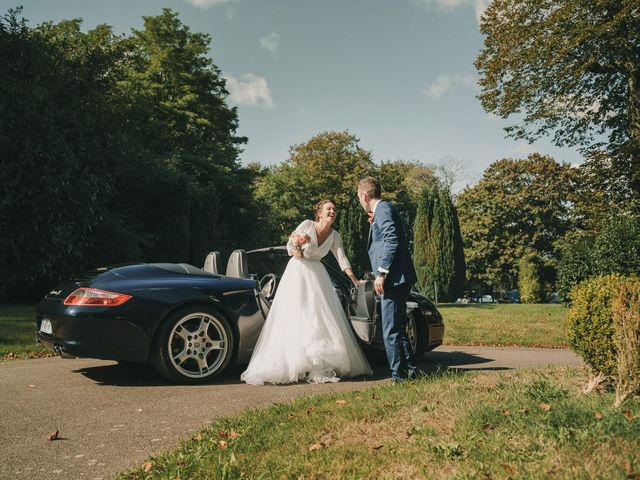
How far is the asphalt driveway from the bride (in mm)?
196

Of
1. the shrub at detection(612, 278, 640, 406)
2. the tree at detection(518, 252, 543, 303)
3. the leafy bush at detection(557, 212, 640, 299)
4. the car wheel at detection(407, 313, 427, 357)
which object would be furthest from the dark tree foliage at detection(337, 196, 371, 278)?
the shrub at detection(612, 278, 640, 406)

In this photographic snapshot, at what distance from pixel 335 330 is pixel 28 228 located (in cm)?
1482

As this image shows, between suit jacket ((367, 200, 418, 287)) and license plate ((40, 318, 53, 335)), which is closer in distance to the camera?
suit jacket ((367, 200, 418, 287))

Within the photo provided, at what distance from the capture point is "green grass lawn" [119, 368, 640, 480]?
291 cm

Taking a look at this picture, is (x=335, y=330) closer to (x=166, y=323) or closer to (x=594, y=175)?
(x=166, y=323)

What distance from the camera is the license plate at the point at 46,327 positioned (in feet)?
19.7

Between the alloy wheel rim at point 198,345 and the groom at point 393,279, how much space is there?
183 cm

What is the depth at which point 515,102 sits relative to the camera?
22.5 meters

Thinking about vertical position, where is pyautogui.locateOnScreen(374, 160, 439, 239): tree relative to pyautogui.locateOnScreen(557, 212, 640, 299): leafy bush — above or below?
above

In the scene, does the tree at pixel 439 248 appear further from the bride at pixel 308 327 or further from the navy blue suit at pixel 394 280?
the navy blue suit at pixel 394 280

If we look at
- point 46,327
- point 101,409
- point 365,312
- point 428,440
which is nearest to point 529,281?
point 365,312

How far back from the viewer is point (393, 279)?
5.78m

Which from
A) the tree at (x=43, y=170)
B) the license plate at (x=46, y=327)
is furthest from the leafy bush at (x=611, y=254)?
the tree at (x=43, y=170)

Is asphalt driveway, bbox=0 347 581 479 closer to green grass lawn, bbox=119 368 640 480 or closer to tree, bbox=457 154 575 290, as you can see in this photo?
green grass lawn, bbox=119 368 640 480
